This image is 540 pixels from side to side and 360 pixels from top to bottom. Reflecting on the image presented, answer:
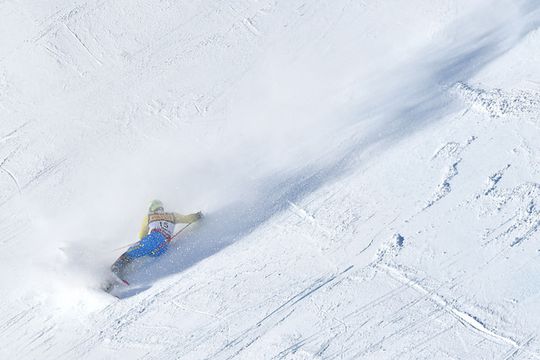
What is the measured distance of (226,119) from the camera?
42.4 feet

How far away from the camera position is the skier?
10750 mm

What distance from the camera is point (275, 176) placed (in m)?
11.8

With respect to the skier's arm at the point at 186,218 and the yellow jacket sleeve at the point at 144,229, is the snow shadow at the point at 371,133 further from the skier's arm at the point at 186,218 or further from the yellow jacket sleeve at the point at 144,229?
the yellow jacket sleeve at the point at 144,229

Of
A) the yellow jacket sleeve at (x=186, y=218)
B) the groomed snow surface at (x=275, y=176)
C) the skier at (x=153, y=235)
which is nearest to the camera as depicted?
the groomed snow surface at (x=275, y=176)

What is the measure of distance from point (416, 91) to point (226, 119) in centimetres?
289

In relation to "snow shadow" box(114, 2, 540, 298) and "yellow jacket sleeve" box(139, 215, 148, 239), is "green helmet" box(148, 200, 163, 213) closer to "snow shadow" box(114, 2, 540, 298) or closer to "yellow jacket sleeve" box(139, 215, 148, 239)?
"yellow jacket sleeve" box(139, 215, 148, 239)

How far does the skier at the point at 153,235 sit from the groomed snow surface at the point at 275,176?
169 mm

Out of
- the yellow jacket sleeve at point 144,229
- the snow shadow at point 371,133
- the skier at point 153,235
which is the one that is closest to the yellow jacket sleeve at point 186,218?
the skier at point 153,235

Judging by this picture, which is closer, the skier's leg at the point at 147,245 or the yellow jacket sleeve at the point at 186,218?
the skier's leg at the point at 147,245

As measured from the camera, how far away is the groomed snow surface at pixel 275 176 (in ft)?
32.6

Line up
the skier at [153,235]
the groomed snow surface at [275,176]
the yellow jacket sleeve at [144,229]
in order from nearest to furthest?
the groomed snow surface at [275,176]
the skier at [153,235]
the yellow jacket sleeve at [144,229]

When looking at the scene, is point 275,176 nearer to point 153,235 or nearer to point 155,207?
point 155,207

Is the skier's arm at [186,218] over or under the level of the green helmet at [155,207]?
under

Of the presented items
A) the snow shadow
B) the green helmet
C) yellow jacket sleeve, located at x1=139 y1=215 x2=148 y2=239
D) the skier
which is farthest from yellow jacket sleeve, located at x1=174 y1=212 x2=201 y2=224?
yellow jacket sleeve, located at x1=139 y1=215 x2=148 y2=239
